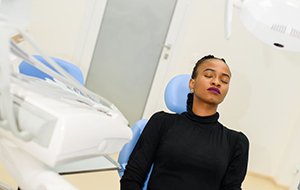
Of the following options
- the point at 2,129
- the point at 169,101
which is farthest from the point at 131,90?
the point at 2,129

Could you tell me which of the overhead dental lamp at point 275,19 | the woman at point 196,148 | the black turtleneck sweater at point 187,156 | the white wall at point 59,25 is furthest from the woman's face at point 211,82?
the white wall at point 59,25

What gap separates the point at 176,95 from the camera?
1686mm

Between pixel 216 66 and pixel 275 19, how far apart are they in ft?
1.44

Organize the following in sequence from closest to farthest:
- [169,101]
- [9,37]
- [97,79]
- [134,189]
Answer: [9,37]
[134,189]
[169,101]
[97,79]

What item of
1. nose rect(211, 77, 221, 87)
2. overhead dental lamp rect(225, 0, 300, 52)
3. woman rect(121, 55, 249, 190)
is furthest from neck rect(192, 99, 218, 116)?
overhead dental lamp rect(225, 0, 300, 52)

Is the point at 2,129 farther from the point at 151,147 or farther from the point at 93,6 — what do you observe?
the point at 93,6

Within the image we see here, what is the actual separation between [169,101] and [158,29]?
1707 millimetres

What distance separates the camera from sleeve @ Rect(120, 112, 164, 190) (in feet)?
4.72

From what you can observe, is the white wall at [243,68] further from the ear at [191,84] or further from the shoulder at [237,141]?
the shoulder at [237,141]

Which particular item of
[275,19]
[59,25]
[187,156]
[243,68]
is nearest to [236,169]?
[187,156]

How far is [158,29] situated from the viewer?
3.28 metres

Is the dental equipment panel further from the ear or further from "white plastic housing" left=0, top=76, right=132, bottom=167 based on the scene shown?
the ear

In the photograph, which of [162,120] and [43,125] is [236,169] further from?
[43,125]

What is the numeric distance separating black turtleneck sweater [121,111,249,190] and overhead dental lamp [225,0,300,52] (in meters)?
0.51
